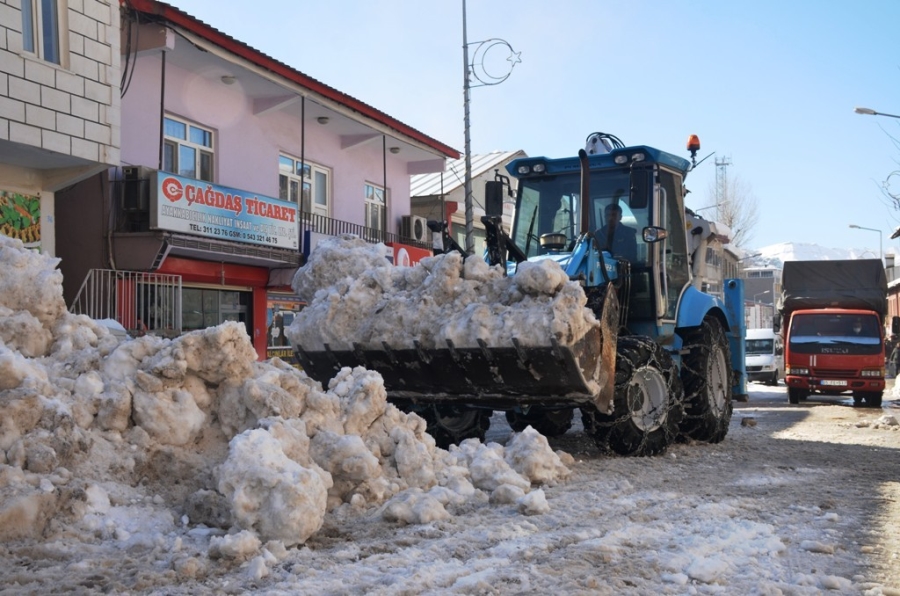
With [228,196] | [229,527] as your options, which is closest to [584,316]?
[229,527]

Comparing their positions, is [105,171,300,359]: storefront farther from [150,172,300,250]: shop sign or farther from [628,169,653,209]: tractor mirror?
[628,169,653,209]: tractor mirror

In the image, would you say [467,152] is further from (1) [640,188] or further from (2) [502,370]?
(2) [502,370]

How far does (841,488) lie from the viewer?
6.56 m

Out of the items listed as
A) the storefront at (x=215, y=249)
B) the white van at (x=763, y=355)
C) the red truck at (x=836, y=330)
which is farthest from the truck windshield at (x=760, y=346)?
the storefront at (x=215, y=249)

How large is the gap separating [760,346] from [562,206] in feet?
62.4

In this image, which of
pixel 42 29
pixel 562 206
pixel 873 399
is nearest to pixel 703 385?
pixel 562 206

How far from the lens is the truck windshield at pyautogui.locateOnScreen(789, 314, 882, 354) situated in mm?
17875

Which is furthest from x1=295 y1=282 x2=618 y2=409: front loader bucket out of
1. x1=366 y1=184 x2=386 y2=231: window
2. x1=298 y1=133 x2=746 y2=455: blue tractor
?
x1=366 y1=184 x2=386 y2=231: window

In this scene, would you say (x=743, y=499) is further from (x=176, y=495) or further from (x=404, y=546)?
(x=176, y=495)

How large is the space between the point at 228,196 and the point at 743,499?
11436mm

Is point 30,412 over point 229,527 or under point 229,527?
over

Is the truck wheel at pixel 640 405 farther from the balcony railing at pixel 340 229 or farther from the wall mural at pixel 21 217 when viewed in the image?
the balcony railing at pixel 340 229

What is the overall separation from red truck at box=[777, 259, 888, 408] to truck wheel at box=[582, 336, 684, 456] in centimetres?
1134

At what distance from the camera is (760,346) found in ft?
84.3
